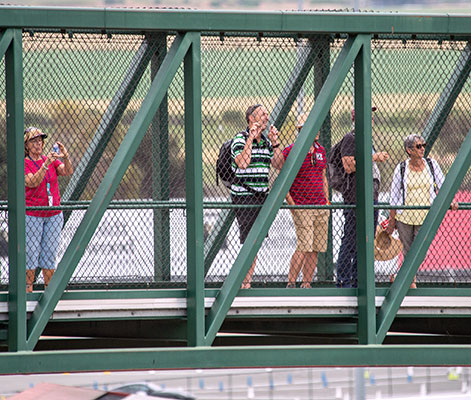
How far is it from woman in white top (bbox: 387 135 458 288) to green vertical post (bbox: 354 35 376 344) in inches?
27.1

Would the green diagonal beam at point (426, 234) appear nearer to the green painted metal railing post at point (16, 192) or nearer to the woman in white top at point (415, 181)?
the woman in white top at point (415, 181)

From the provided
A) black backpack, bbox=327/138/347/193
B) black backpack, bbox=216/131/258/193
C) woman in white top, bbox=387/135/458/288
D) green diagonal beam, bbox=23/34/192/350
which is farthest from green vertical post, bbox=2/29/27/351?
woman in white top, bbox=387/135/458/288

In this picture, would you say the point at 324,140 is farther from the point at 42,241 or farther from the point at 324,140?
the point at 42,241

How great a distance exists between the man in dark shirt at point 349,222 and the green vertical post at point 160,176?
1.37m

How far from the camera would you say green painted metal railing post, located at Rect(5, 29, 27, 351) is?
5.46 meters

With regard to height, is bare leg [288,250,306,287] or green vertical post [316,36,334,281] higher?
green vertical post [316,36,334,281]

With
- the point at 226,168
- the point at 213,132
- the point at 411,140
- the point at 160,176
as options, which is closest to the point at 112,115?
the point at 160,176

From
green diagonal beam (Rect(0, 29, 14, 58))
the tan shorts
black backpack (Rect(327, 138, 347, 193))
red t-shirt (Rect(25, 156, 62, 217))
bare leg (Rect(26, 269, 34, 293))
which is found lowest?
bare leg (Rect(26, 269, 34, 293))

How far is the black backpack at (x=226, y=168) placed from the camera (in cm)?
609


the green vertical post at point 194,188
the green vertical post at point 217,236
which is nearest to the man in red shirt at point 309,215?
the green vertical post at point 217,236

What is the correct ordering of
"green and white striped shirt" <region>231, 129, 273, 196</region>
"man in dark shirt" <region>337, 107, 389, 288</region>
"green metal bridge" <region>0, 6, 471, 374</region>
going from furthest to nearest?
"man in dark shirt" <region>337, 107, 389, 288</region> < "green and white striped shirt" <region>231, 129, 273, 196</region> < "green metal bridge" <region>0, 6, 471, 374</region>

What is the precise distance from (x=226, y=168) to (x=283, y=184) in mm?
599

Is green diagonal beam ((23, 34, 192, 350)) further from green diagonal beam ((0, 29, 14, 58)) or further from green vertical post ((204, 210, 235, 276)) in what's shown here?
green vertical post ((204, 210, 235, 276))

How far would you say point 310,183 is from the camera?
6301 millimetres
